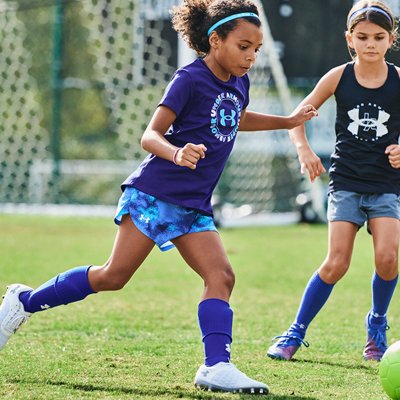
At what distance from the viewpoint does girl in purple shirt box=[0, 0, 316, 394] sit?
13.2 feet

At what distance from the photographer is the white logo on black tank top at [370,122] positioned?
187 inches

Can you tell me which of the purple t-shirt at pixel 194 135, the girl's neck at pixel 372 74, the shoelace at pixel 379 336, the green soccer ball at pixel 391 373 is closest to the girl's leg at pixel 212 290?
the purple t-shirt at pixel 194 135

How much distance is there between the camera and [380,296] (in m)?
4.83

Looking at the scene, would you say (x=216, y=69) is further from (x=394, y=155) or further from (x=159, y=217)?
(x=394, y=155)

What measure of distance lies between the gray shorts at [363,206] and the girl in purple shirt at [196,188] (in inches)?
30.5

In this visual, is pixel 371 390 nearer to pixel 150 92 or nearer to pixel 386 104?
pixel 386 104

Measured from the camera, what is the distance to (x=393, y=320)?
19.2 ft

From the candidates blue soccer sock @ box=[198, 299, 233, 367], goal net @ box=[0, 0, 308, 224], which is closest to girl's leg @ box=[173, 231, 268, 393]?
blue soccer sock @ box=[198, 299, 233, 367]

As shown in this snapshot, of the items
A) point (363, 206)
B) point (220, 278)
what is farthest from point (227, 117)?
point (363, 206)

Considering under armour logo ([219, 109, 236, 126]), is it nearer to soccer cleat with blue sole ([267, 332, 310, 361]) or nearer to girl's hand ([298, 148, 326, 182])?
girl's hand ([298, 148, 326, 182])

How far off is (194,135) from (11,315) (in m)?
1.15

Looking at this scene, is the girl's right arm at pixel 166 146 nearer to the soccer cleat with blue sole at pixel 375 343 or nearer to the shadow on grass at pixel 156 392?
the shadow on grass at pixel 156 392

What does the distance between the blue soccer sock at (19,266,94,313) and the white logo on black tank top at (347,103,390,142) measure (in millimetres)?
1533

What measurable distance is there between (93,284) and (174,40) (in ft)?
30.2
